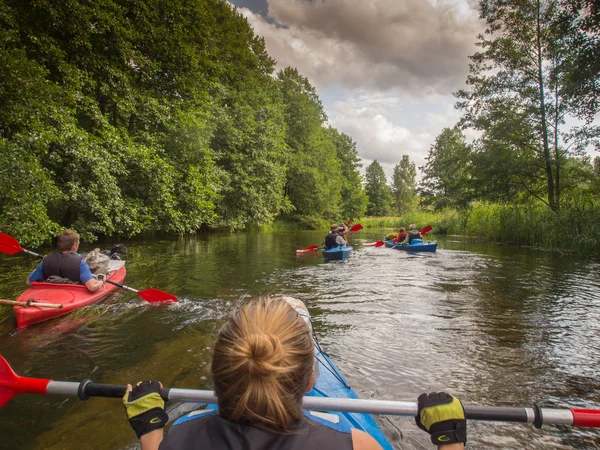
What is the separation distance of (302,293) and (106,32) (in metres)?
11.2

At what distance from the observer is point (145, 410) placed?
56.1 inches

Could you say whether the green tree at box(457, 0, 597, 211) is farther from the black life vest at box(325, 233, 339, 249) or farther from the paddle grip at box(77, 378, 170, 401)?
the paddle grip at box(77, 378, 170, 401)

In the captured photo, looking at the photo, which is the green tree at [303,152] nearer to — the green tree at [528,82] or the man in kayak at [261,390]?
the green tree at [528,82]

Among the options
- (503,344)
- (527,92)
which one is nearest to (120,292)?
(503,344)

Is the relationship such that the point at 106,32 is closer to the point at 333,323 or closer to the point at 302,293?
the point at 302,293

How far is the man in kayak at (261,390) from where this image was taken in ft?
3.32

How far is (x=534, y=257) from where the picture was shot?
36.9 ft

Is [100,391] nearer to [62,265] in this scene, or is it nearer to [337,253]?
[62,265]

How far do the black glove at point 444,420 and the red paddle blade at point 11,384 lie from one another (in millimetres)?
2095

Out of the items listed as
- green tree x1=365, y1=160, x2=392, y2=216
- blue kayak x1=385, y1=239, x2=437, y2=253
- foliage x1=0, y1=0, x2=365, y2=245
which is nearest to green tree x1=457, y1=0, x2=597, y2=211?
blue kayak x1=385, y1=239, x2=437, y2=253

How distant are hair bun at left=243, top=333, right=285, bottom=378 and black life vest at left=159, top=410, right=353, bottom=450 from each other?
0.54ft

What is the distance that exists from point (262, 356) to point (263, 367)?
0.03m

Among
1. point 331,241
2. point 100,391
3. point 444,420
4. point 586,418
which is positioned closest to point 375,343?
point 586,418

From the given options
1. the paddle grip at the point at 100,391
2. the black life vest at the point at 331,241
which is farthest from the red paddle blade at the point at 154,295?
the black life vest at the point at 331,241
